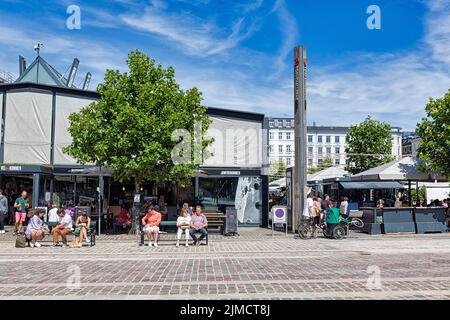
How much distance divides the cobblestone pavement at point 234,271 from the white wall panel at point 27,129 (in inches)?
382

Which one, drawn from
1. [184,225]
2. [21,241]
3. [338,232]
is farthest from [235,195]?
[21,241]

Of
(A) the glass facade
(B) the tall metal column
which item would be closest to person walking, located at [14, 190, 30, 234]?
(A) the glass facade

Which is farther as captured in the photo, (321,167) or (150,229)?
(321,167)

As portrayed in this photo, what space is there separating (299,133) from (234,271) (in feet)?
35.7

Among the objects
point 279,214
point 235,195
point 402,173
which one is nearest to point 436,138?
point 402,173

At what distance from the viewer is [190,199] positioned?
25.4 metres

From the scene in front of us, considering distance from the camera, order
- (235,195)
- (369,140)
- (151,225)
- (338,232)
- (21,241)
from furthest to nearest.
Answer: (369,140), (235,195), (338,232), (151,225), (21,241)

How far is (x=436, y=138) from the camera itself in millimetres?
22172

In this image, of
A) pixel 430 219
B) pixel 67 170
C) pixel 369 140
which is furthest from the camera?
pixel 369 140

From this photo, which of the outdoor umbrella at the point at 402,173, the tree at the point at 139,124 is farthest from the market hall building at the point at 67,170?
the outdoor umbrella at the point at 402,173

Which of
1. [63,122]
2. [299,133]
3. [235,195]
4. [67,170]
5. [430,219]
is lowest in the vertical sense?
[430,219]

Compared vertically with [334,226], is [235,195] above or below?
above

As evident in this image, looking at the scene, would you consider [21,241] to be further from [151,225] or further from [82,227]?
[151,225]

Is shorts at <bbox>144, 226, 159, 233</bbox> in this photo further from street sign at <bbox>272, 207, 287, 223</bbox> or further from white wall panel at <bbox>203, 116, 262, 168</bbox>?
white wall panel at <bbox>203, 116, 262, 168</bbox>
